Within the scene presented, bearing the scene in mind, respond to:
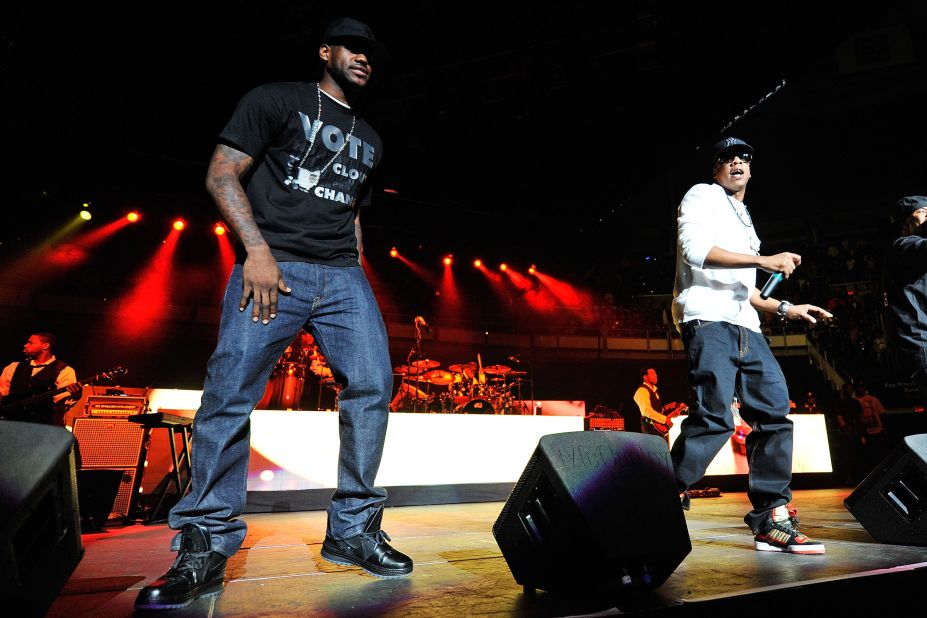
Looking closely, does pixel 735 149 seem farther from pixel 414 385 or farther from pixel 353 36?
pixel 414 385

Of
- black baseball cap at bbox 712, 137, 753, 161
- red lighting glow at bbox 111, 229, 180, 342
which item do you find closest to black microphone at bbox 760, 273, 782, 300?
black baseball cap at bbox 712, 137, 753, 161

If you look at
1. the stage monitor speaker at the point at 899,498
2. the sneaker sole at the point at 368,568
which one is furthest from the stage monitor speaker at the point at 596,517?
the stage monitor speaker at the point at 899,498

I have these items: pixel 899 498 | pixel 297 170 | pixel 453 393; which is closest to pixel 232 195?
pixel 297 170

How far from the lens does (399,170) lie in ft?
29.7

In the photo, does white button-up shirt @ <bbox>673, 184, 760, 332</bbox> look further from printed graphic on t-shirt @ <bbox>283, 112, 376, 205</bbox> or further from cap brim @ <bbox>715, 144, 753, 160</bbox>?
printed graphic on t-shirt @ <bbox>283, 112, 376, 205</bbox>

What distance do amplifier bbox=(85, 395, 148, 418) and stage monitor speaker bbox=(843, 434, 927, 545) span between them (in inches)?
214

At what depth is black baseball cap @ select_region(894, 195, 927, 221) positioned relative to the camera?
2.68 m

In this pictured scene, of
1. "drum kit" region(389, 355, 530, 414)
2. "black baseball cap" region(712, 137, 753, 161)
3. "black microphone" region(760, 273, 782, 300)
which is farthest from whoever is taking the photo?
"drum kit" region(389, 355, 530, 414)

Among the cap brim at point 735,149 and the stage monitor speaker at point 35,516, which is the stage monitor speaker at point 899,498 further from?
the stage monitor speaker at point 35,516

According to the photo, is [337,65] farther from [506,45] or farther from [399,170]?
[399,170]

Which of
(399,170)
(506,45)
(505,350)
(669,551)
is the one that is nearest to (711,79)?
(506,45)

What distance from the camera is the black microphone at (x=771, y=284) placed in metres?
1.91

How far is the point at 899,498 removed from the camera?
1.88m

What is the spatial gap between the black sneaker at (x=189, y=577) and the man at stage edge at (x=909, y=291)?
124 inches
